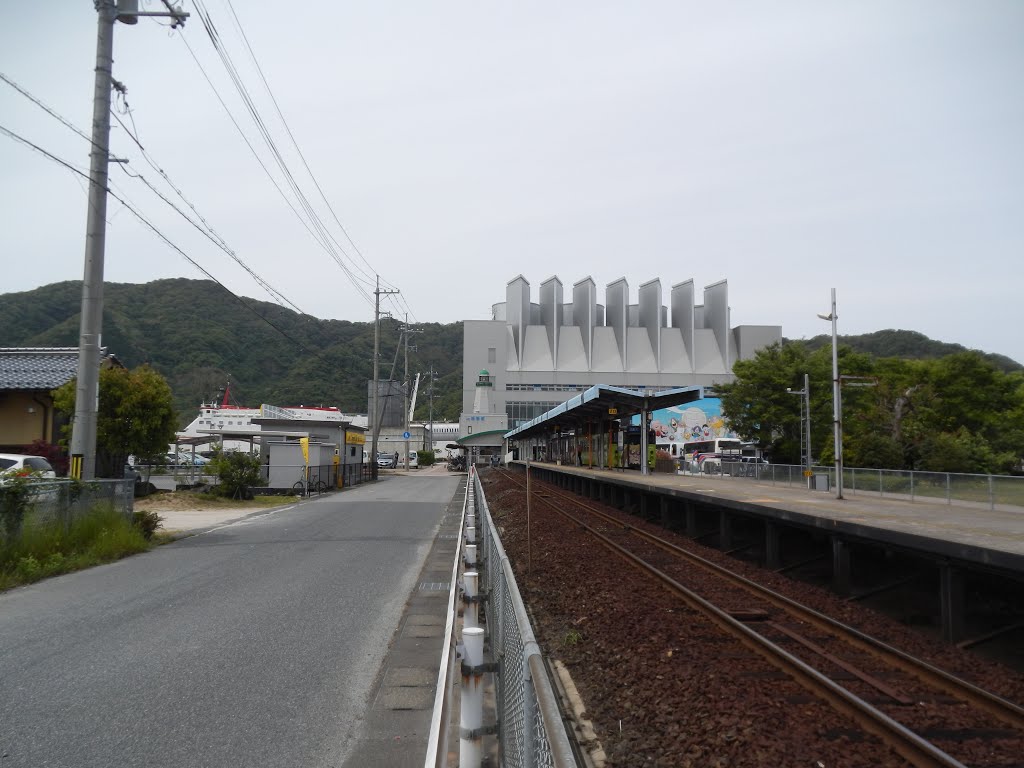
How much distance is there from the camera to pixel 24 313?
2173 inches

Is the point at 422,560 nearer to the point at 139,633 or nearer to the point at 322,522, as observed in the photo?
the point at 139,633

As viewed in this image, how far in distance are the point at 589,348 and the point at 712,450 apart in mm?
25447

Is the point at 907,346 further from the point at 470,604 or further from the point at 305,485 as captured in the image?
the point at 470,604

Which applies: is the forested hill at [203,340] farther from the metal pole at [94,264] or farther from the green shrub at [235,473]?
the metal pole at [94,264]

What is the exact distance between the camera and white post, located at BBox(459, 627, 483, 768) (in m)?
3.85

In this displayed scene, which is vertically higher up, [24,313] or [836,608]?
[24,313]

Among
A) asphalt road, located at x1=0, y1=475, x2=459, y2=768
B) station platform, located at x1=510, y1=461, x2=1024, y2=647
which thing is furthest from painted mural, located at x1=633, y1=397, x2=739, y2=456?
asphalt road, located at x1=0, y1=475, x2=459, y2=768

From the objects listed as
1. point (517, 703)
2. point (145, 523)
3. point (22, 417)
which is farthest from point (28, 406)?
point (517, 703)

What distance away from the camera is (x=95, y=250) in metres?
14.6

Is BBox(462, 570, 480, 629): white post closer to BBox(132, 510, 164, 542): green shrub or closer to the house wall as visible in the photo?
BBox(132, 510, 164, 542): green shrub

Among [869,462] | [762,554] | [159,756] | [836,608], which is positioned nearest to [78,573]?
[159,756]

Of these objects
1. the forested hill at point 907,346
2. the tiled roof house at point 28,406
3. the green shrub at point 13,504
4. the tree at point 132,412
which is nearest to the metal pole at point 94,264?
the green shrub at point 13,504

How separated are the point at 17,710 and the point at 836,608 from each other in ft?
31.5

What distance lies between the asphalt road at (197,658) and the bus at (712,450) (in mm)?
32445
